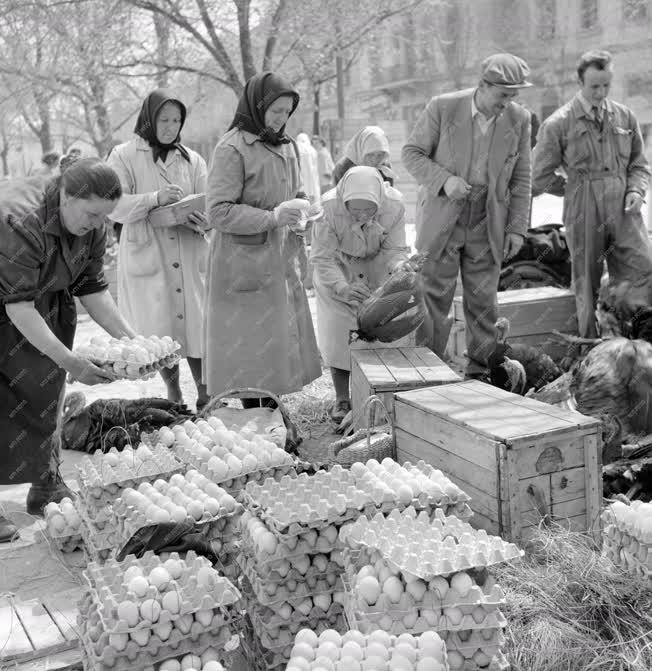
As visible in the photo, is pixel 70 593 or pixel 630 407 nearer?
pixel 70 593

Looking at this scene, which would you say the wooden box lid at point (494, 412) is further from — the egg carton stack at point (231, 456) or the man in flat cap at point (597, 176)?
the man in flat cap at point (597, 176)

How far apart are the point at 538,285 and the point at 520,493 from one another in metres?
4.68

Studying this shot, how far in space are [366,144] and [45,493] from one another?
337 cm

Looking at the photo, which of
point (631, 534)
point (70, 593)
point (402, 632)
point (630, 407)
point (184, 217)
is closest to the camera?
point (402, 632)

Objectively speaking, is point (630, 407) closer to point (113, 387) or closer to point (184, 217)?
point (184, 217)

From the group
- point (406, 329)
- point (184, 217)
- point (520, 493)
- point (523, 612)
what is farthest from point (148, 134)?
point (523, 612)

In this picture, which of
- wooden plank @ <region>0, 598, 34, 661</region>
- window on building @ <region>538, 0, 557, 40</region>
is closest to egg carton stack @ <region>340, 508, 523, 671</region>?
wooden plank @ <region>0, 598, 34, 661</region>

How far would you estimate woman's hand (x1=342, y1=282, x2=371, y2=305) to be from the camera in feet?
17.9

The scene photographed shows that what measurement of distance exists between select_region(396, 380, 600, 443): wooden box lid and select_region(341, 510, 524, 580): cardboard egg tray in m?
0.67

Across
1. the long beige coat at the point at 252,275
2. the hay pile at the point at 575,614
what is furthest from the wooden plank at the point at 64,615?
the long beige coat at the point at 252,275

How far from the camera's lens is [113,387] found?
23.5ft

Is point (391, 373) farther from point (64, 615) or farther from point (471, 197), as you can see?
point (64, 615)

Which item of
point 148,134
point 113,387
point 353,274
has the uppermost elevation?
point 148,134

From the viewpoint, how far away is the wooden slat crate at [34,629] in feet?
9.29
